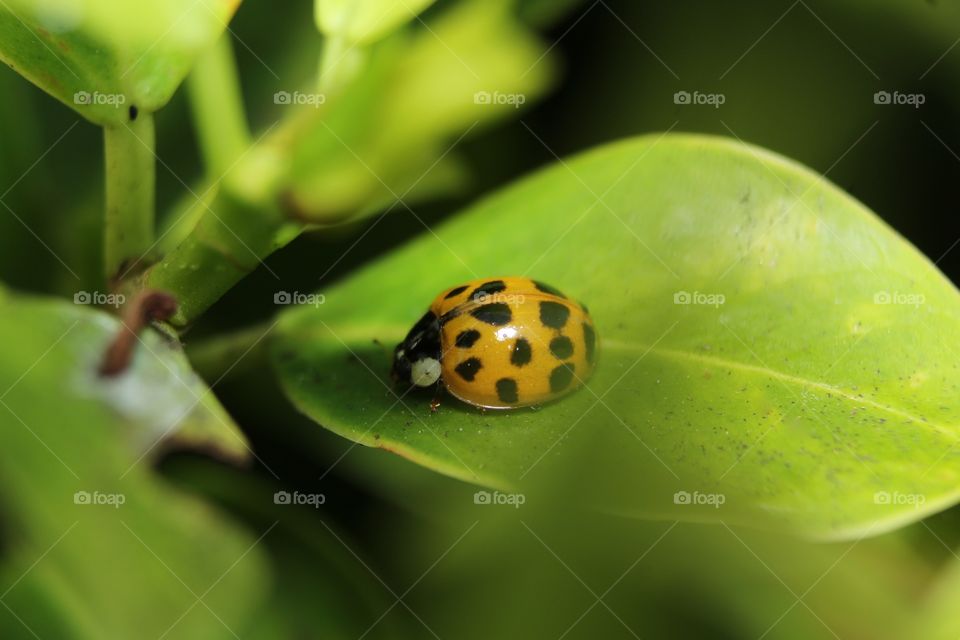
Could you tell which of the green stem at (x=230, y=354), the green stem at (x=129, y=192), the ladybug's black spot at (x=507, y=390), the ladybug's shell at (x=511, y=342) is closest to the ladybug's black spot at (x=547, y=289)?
the ladybug's shell at (x=511, y=342)

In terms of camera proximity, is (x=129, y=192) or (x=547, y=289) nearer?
(x=129, y=192)

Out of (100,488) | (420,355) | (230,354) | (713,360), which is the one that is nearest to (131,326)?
(100,488)

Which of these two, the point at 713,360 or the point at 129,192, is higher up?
the point at 129,192

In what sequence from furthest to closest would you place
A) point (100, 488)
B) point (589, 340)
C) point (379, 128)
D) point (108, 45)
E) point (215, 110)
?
1. point (215, 110)
2. point (589, 340)
3. point (108, 45)
4. point (100, 488)
5. point (379, 128)

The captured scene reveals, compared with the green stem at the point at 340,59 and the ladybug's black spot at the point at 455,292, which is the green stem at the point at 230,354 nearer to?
the ladybug's black spot at the point at 455,292

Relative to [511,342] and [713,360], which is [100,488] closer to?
[511,342]

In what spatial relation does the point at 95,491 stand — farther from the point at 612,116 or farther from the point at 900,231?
the point at 900,231
